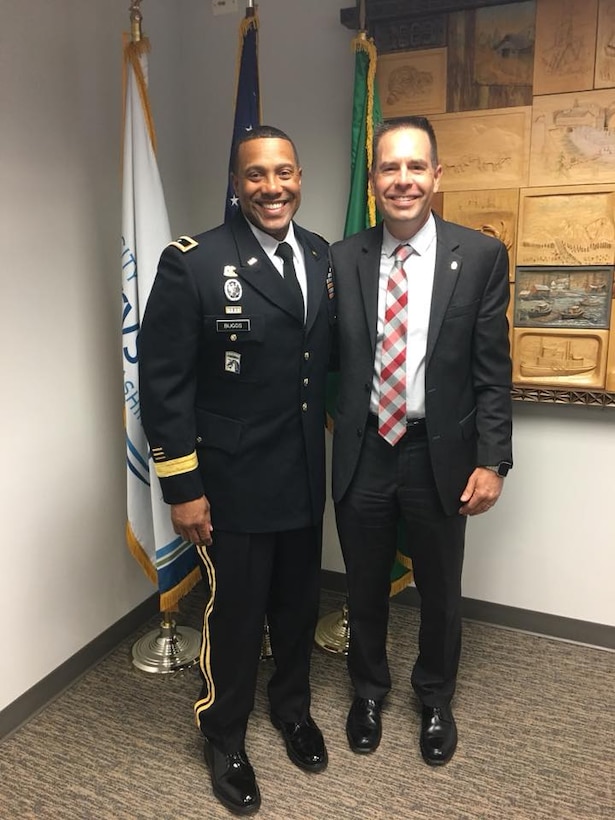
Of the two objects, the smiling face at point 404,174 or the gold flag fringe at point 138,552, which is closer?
the smiling face at point 404,174

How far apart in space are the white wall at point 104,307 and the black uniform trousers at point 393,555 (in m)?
0.65

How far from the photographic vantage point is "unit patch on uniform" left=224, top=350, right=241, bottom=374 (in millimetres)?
1650

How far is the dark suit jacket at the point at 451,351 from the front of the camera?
5.66 feet

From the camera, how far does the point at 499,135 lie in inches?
85.4

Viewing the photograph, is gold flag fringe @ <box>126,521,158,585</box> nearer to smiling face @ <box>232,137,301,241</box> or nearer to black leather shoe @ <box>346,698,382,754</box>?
black leather shoe @ <box>346,698,382,754</box>

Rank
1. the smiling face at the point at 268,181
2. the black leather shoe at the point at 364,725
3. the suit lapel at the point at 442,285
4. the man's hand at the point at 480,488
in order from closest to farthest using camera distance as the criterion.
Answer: the smiling face at the point at 268,181 < the suit lapel at the point at 442,285 < the man's hand at the point at 480,488 < the black leather shoe at the point at 364,725

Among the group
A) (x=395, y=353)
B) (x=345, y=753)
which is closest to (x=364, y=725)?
(x=345, y=753)

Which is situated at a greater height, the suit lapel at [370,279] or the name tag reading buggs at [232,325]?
the suit lapel at [370,279]

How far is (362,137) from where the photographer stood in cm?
220

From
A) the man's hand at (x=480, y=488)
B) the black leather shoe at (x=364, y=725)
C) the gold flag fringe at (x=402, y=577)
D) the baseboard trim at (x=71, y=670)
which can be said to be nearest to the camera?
the man's hand at (x=480, y=488)

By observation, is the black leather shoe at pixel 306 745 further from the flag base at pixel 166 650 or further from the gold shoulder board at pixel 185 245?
the gold shoulder board at pixel 185 245

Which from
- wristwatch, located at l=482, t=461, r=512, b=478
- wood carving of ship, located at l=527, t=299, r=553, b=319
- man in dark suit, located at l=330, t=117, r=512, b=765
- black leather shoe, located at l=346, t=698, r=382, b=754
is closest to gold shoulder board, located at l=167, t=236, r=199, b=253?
man in dark suit, located at l=330, t=117, r=512, b=765

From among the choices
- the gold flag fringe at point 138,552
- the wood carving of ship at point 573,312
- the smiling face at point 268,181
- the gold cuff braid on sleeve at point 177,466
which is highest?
the smiling face at point 268,181

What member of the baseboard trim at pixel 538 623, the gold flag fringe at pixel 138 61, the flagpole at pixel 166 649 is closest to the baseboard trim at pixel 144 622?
the baseboard trim at pixel 538 623
